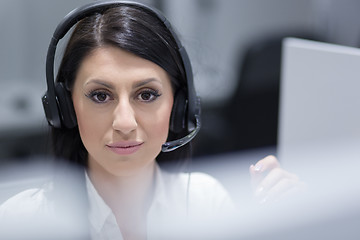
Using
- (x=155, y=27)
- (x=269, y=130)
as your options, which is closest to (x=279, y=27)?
(x=269, y=130)

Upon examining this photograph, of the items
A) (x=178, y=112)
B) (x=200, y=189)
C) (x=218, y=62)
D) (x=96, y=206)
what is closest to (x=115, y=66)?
(x=178, y=112)

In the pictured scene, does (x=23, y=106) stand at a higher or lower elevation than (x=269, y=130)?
higher

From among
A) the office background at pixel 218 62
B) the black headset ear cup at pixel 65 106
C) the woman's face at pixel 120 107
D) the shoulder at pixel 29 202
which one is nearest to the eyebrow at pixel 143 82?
the woman's face at pixel 120 107

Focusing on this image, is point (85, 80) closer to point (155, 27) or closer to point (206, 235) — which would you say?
point (155, 27)

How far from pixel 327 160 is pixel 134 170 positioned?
0.33 m

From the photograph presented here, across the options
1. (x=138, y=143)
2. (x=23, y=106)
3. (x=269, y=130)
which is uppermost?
(x=138, y=143)

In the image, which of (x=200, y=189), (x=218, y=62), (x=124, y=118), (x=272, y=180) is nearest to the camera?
(x=124, y=118)

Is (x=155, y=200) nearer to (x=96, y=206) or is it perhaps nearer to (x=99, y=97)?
(x=96, y=206)

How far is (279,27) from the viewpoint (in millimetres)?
2939

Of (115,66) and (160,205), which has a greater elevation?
(115,66)

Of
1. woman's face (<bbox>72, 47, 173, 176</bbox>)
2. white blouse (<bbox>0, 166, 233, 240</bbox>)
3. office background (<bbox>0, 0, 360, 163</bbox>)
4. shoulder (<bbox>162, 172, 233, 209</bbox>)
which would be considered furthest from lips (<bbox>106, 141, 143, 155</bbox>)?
office background (<bbox>0, 0, 360, 163</bbox>)

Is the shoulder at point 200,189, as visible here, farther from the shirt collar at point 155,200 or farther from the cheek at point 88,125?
the cheek at point 88,125

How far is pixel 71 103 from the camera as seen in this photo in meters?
0.69

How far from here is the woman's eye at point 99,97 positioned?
644mm
